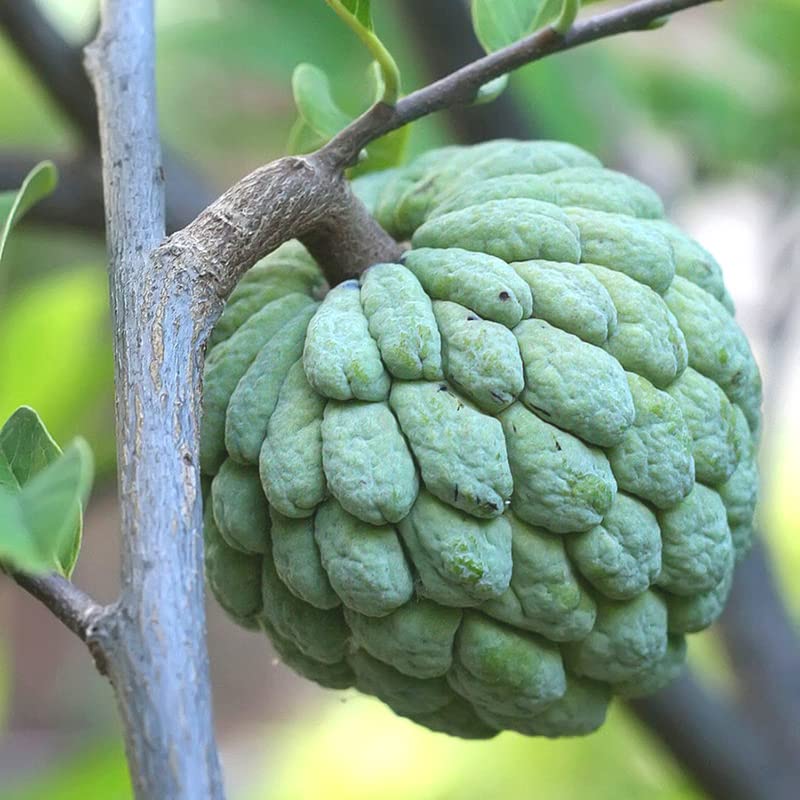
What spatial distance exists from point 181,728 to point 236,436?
37 cm

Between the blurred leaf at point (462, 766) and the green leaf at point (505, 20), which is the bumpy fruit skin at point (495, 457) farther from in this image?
the blurred leaf at point (462, 766)

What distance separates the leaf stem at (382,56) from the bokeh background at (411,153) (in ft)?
3.58

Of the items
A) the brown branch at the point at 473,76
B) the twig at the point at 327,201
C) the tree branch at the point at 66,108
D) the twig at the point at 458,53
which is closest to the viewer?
the twig at the point at 327,201

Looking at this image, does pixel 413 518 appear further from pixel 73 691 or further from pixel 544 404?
pixel 73 691

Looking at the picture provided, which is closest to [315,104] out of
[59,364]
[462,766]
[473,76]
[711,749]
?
[473,76]

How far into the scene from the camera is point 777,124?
278 cm

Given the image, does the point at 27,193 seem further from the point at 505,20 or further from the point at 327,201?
the point at 505,20

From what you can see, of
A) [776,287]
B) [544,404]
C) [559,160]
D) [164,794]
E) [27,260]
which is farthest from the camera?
[27,260]

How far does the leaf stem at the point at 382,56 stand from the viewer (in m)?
1.03

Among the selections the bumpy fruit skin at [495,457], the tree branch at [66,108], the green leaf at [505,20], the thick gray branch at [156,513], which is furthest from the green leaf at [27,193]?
the tree branch at [66,108]

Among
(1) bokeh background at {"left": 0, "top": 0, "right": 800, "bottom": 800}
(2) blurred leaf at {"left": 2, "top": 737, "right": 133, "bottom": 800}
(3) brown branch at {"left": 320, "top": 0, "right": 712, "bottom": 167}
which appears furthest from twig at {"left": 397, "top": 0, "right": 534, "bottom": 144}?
(2) blurred leaf at {"left": 2, "top": 737, "right": 133, "bottom": 800}

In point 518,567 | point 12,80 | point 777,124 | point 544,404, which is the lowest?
point 518,567

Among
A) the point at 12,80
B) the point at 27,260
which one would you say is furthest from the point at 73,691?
the point at 12,80

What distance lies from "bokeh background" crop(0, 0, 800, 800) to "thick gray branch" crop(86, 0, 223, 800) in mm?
1121
